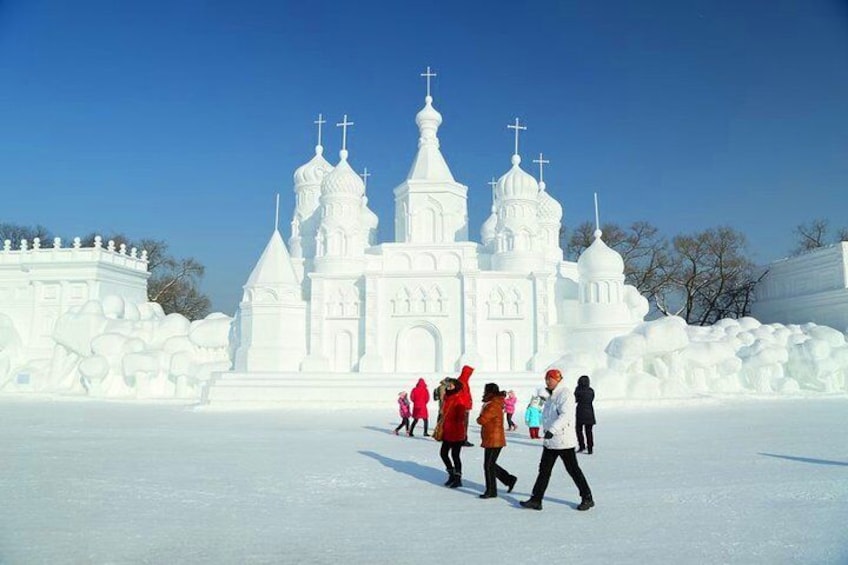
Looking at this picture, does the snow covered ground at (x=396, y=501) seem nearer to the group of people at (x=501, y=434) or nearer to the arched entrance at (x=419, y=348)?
the group of people at (x=501, y=434)

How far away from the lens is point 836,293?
3678 cm

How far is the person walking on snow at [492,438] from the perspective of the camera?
789 cm

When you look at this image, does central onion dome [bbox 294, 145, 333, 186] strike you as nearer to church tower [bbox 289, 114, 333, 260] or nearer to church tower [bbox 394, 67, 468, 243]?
church tower [bbox 289, 114, 333, 260]

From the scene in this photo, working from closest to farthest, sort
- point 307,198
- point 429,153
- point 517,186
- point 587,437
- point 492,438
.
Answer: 1. point 492,438
2. point 587,437
3. point 517,186
4. point 429,153
5. point 307,198

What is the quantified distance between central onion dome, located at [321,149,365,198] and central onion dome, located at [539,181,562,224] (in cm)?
1228

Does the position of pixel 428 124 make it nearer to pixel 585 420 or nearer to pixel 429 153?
pixel 429 153

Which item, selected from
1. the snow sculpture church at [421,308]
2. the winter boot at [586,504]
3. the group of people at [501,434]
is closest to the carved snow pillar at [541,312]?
the snow sculpture church at [421,308]

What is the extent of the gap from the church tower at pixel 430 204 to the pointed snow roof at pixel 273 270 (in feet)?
23.7

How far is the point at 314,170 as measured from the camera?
39.1 metres

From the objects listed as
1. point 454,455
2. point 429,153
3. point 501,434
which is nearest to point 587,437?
point 454,455

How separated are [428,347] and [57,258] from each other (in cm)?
2492

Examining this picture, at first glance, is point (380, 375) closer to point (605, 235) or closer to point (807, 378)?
point (807, 378)

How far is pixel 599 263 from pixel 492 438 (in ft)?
80.3

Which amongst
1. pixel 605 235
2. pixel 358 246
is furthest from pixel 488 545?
pixel 605 235
